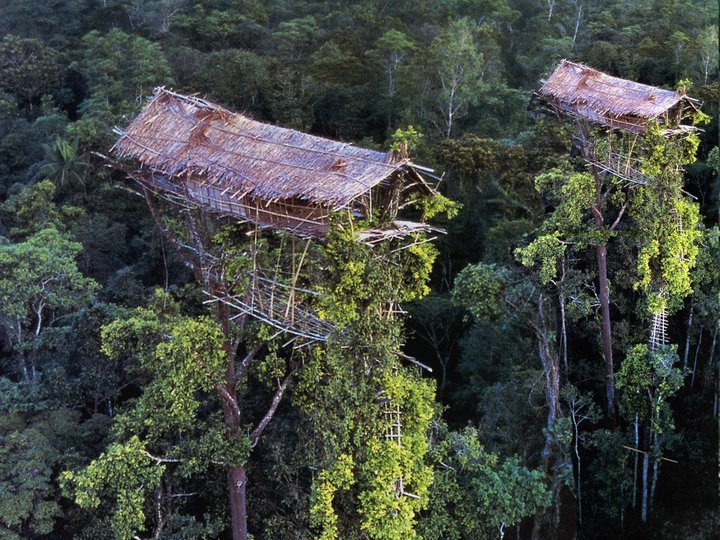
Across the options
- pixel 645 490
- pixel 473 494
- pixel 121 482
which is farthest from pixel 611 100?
pixel 121 482

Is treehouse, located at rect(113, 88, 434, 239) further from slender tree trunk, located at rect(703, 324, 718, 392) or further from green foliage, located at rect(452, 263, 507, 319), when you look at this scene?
slender tree trunk, located at rect(703, 324, 718, 392)

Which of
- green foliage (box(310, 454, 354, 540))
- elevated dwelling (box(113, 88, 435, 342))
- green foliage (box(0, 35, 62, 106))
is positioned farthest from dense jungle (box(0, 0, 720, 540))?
green foliage (box(0, 35, 62, 106))

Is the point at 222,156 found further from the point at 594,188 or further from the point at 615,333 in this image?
the point at 615,333

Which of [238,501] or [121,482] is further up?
[121,482]

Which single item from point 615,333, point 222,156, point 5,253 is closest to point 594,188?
point 615,333

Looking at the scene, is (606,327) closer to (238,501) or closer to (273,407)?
(273,407)

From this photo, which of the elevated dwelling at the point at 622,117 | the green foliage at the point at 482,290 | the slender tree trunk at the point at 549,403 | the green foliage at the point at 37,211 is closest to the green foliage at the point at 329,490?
the slender tree trunk at the point at 549,403
